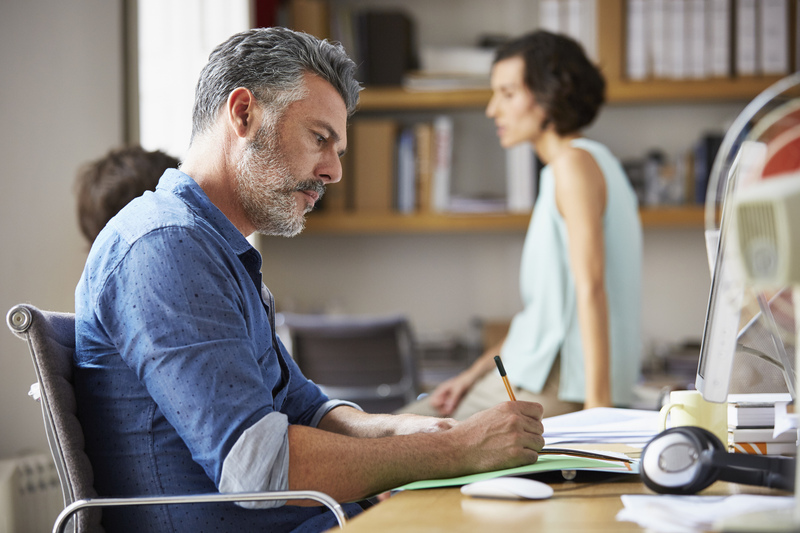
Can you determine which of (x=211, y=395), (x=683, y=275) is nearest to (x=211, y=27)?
(x=683, y=275)

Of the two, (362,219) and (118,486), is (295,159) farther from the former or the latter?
(362,219)

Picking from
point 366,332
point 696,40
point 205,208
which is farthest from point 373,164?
point 205,208

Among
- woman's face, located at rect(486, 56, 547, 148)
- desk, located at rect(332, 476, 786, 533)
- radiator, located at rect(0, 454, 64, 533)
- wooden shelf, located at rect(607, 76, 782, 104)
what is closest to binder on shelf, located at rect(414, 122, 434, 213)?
wooden shelf, located at rect(607, 76, 782, 104)

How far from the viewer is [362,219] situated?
3449 mm

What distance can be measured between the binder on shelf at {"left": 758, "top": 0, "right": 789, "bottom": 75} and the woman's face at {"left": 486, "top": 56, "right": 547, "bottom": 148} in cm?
162

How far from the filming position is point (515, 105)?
7.13 ft

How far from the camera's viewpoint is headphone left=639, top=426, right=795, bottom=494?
0.85 m

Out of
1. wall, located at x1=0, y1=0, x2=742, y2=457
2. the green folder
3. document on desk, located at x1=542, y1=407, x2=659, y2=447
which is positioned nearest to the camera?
the green folder

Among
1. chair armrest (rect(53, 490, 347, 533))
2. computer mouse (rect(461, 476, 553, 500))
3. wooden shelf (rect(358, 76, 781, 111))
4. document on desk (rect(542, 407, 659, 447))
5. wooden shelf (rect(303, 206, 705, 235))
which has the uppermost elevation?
wooden shelf (rect(358, 76, 781, 111))

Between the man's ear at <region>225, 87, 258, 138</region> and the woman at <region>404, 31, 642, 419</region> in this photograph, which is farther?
the woman at <region>404, 31, 642, 419</region>

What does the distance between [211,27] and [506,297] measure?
5.84 feet

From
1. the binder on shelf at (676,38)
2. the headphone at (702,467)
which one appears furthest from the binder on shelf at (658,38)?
the headphone at (702,467)

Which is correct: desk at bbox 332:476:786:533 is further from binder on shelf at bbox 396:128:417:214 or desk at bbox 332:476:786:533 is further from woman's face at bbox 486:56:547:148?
binder on shelf at bbox 396:128:417:214

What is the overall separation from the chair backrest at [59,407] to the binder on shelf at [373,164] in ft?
8.07
